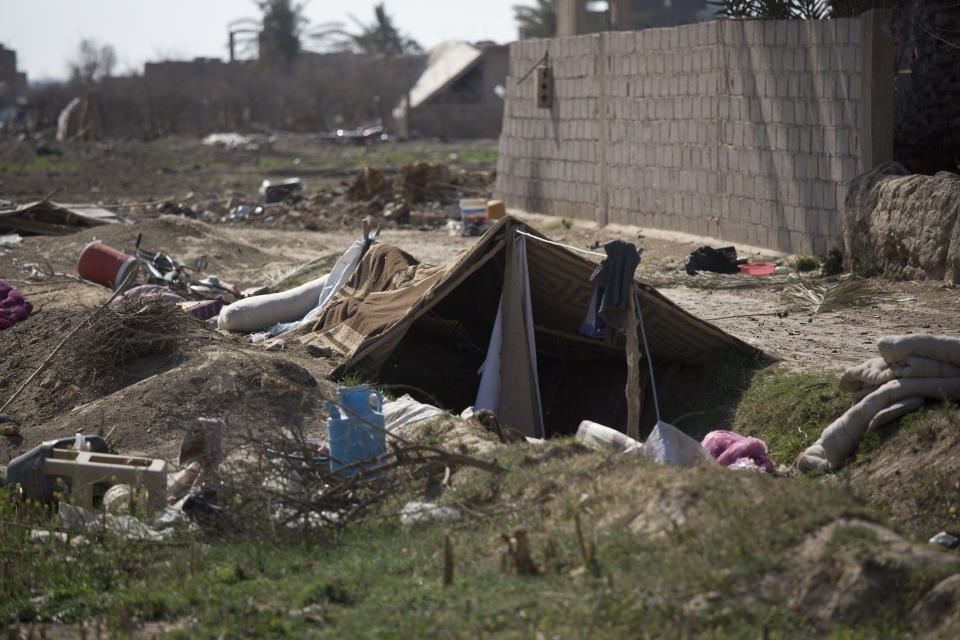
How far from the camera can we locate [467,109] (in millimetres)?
33719

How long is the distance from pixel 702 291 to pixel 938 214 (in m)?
2.21

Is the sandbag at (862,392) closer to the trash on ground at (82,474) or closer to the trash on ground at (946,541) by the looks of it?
the trash on ground at (946,541)

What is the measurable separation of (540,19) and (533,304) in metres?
38.4

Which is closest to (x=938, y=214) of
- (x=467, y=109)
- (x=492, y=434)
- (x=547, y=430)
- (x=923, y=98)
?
(x=923, y=98)

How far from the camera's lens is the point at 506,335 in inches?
278

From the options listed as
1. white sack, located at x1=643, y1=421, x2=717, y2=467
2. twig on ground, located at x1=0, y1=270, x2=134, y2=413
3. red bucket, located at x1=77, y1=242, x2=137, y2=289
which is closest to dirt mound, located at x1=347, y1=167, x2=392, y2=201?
red bucket, located at x1=77, y1=242, x2=137, y2=289

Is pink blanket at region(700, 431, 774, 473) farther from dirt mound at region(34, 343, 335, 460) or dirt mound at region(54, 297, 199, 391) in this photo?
dirt mound at region(54, 297, 199, 391)

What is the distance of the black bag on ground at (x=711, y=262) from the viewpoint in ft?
34.4

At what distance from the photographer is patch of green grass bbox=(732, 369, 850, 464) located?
5973 mm

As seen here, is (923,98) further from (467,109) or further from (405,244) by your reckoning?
(467,109)

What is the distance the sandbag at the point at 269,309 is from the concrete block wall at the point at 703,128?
5.10 meters

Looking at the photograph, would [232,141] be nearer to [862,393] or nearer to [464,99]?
[464,99]

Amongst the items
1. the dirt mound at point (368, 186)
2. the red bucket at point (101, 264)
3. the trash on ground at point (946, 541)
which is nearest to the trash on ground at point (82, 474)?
the trash on ground at point (946, 541)

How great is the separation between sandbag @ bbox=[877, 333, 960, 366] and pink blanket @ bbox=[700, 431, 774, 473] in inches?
35.7
